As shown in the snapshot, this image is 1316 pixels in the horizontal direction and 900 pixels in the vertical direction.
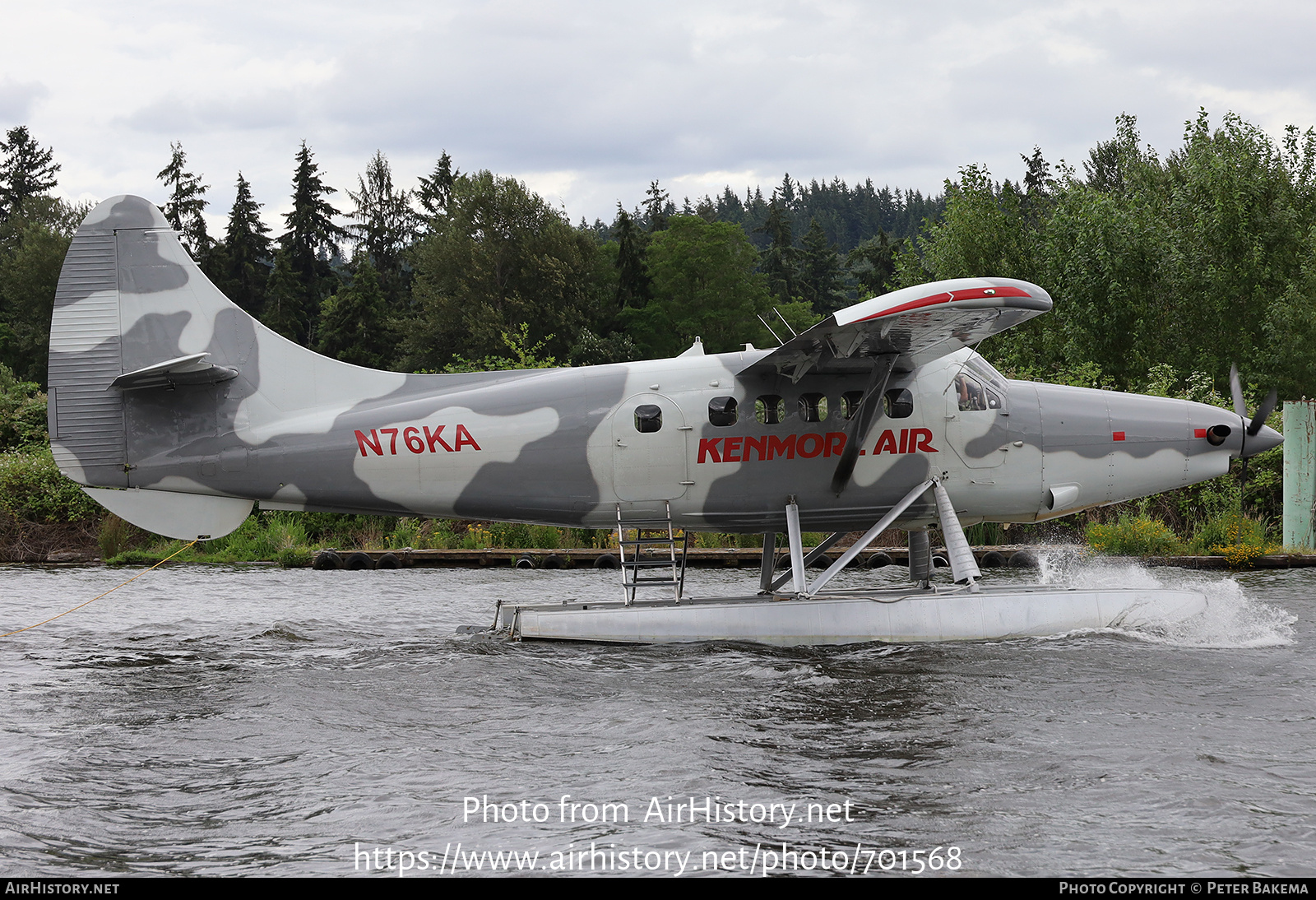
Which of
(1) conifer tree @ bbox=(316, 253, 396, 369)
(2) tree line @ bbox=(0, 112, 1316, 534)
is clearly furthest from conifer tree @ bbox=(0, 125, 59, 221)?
(1) conifer tree @ bbox=(316, 253, 396, 369)

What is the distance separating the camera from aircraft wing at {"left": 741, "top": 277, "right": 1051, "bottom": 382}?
8.90 metres

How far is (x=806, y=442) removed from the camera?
1091 cm

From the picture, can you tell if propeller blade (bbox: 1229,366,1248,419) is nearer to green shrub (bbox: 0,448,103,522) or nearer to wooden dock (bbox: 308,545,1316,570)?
wooden dock (bbox: 308,545,1316,570)

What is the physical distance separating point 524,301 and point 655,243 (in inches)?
441

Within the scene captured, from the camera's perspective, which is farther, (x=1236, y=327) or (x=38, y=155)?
(x=38, y=155)

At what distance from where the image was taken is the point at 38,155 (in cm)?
8062

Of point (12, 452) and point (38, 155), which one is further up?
point (38, 155)

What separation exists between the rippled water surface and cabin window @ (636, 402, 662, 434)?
2.29 metres

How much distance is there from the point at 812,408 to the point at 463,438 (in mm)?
3630

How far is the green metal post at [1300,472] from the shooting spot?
690 inches

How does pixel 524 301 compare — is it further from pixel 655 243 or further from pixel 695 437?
pixel 695 437

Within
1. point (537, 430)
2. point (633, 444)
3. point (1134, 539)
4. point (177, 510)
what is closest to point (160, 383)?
point (177, 510)
